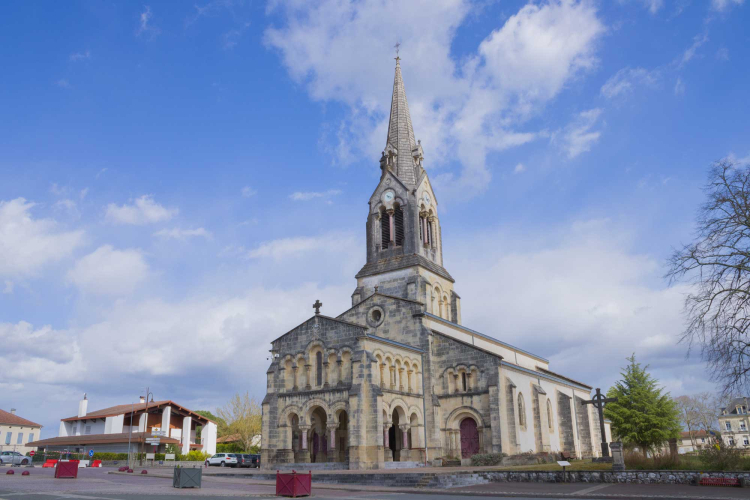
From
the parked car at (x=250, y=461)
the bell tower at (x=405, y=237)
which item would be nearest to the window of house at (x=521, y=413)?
the bell tower at (x=405, y=237)

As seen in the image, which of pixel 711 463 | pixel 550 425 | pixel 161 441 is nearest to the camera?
pixel 711 463

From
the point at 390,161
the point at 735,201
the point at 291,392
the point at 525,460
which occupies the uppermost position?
the point at 390,161

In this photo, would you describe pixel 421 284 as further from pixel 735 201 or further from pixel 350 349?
pixel 735 201

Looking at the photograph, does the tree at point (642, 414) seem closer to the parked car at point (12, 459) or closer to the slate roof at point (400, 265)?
the slate roof at point (400, 265)

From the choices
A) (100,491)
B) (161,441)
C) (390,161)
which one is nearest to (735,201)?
(100,491)

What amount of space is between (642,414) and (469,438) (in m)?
20.1

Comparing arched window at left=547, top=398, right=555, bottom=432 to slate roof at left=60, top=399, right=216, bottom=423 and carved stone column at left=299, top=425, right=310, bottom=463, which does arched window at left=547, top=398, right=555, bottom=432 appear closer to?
carved stone column at left=299, top=425, right=310, bottom=463

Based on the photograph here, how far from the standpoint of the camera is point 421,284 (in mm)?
43469

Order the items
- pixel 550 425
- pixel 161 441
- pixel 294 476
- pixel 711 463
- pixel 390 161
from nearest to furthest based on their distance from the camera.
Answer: pixel 294 476 < pixel 711 463 < pixel 550 425 < pixel 390 161 < pixel 161 441

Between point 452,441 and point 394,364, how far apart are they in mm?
6444

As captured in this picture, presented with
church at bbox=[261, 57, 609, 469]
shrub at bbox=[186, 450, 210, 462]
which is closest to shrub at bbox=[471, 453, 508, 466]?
church at bbox=[261, 57, 609, 469]

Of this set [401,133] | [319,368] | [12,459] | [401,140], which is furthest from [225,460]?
[401,133]

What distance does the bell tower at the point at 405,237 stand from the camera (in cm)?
4469

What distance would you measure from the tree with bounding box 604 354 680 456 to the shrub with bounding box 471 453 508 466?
19.6 metres
